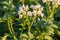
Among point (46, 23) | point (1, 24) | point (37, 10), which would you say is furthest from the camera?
point (1, 24)

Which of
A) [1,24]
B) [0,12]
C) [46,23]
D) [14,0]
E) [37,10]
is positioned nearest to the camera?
[37,10]

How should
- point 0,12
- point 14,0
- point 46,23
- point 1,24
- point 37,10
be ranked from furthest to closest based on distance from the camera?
1. point 14,0
2. point 0,12
3. point 1,24
4. point 46,23
5. point 37,10

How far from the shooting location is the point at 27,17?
9.52 feet

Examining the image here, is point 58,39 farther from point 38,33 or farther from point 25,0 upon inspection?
point 25,0

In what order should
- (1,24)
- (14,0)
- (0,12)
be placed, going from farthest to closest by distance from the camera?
(14,0) → (0,12) → (1,24)

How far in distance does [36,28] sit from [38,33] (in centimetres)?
7

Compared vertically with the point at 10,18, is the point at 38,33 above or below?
below

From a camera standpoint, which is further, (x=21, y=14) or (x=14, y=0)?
(x=14, y=0)

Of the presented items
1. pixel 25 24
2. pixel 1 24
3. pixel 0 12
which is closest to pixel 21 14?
pixel 25 24

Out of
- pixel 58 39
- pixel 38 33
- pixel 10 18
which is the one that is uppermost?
pixel 10 18

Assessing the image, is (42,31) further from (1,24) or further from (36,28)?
(1,24)

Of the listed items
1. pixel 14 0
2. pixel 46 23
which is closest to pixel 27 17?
pixel 46 23

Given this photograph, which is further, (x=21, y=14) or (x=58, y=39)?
(x=58, y=39)

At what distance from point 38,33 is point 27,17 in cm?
32
